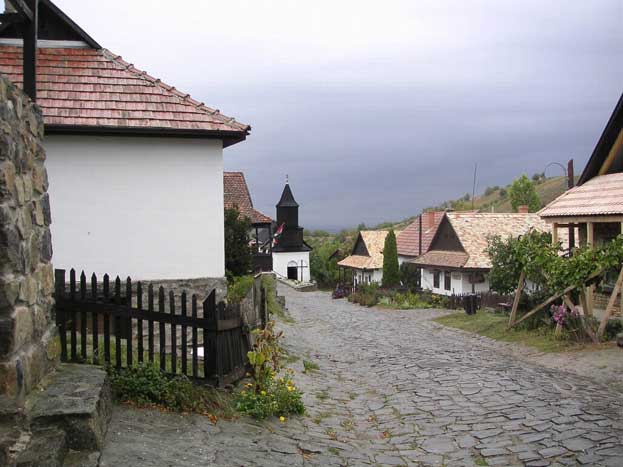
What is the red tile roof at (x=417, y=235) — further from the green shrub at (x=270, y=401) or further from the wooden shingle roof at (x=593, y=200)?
the green shrub at (x=270, y=401)

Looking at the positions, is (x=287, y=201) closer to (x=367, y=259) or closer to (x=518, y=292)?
(x=367, y=259)

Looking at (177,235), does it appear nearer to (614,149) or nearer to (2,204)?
(2,204)

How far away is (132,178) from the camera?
10.7m

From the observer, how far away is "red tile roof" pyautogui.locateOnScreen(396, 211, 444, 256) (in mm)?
46312

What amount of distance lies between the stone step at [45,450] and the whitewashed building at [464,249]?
32.4 meters

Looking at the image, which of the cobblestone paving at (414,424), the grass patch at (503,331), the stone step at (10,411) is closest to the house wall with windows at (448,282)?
the grass patch at (503,331)

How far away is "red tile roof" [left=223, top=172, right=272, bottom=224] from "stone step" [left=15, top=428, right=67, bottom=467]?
943 inches

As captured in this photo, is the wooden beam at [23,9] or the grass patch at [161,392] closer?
the wooden beam at [23,9]

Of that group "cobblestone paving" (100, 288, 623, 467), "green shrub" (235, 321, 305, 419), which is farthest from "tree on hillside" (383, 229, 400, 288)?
"green shrub" (235, 321, 305, 419)

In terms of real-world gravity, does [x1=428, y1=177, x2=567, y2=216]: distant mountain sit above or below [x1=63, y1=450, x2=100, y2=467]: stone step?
above

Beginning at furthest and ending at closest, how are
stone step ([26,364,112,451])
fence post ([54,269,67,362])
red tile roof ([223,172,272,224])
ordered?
red tile roof ([223,172,272,224]) → fence post ([54,269,67,362]) → stone step ([26,364,112,451])

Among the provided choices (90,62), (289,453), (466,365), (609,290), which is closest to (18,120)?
(289,453)

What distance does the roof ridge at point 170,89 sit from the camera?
11.1 meters

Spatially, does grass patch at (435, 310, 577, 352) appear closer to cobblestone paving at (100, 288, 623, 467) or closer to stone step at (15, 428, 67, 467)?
cobblestone paving at (100, 288, 623, 467)
